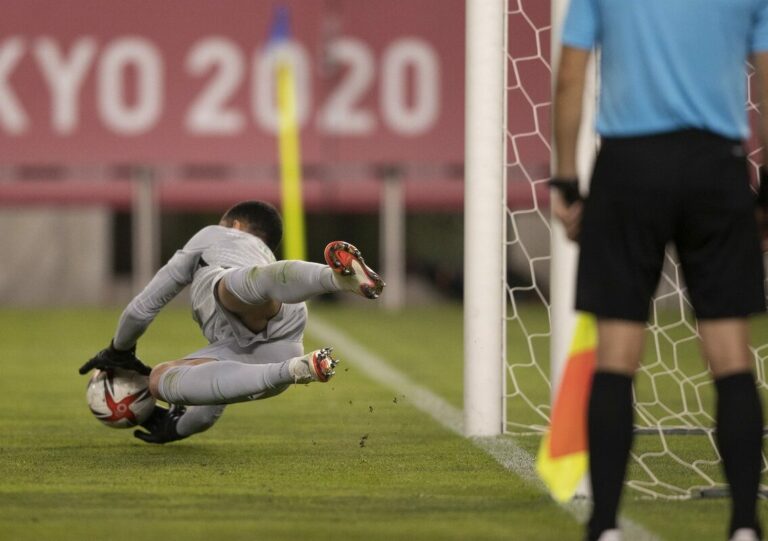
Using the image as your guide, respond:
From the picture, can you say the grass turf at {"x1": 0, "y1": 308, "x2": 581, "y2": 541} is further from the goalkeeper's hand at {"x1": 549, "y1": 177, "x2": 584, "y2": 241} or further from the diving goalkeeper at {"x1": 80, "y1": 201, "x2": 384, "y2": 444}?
the goalkeeper's hand at {"x1": 549, "y1": 177, "x2": 584, "y2": 241}

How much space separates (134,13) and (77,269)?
296 cm

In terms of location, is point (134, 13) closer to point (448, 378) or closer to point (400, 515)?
point (448, 378)

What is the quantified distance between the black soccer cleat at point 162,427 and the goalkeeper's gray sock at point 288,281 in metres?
0.71

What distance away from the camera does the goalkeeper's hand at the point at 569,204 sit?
352cm

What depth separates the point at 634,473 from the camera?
4914 millimetres

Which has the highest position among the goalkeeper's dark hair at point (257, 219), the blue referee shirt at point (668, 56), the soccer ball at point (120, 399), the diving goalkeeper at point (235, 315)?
the blue referee shirt at point (668, 56)

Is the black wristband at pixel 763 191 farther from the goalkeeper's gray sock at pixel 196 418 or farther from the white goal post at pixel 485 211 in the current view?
the goalkeeper's gray sock at pixel 196 418

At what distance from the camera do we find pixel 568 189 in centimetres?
353

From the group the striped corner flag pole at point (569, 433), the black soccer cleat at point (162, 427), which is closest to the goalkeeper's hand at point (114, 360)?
the black soccer cleat at point (162, 427)

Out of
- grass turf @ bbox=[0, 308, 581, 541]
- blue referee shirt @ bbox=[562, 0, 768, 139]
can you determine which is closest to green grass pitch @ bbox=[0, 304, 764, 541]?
grass turf @ bbox=[0, 308, 581, 541]

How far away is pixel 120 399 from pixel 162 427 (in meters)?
0.19

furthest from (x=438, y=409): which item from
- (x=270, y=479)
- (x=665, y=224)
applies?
(x=665, y=224)

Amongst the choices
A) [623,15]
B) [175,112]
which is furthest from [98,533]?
[175,112]

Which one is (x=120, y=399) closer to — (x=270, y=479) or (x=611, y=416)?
(x=270, y=479)
